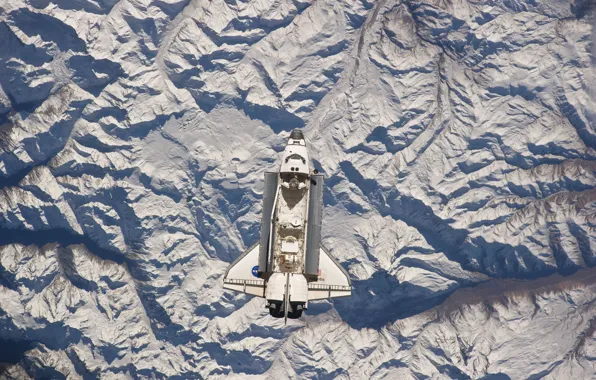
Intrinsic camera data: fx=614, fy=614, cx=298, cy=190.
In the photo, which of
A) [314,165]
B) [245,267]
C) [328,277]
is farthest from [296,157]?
[314,165]

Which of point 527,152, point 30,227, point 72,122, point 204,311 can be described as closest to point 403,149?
point 527,152

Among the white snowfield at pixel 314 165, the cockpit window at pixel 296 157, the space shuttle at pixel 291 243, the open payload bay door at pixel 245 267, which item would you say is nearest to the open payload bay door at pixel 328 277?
the space shuttle at pixel 291 243

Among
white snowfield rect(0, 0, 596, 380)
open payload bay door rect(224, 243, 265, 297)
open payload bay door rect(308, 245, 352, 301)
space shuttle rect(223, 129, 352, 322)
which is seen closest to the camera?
space shuttle rect(223, 129, 352, 322)

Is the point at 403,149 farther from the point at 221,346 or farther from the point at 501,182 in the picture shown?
the point at 221,346

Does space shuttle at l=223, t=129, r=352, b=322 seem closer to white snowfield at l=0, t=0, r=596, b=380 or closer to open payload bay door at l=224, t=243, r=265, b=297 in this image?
open payload bay door at l=224, t=243, r=265, b=297

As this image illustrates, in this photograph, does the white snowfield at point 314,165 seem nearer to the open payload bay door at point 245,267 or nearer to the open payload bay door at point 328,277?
the open payload bay door at point 245,267

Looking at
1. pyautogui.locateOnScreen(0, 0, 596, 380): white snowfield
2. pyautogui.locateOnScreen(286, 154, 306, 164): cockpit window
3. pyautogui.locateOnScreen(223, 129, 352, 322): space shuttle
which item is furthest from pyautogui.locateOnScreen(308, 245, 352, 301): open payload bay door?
pyautogui.locateOnScreen(0, 0, 596, 380): white snowfield

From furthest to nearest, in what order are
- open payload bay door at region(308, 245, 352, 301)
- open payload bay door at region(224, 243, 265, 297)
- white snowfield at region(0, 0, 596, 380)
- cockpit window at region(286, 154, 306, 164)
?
white snowfield at region(0, 0, 596, 380)
open payload bay door at region(224, 243, 265, 297)
open payload bay door at region(308, 245, 352, 301)
cockpit window at region(286, 154, 306, 164)
